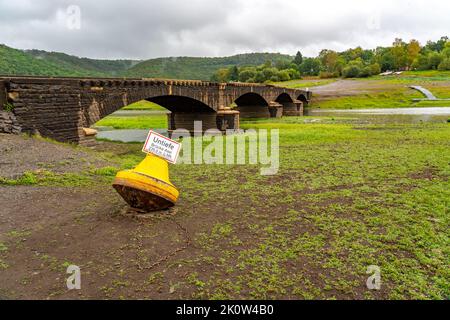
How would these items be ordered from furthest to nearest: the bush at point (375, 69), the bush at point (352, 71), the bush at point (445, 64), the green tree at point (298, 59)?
the green tree at point (298, 59) < the bush at point (375, 69) < the bush at point (352, 71) < the bush at point (445, 64)

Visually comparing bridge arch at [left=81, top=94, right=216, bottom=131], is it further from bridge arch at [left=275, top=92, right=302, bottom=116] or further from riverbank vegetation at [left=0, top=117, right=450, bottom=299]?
bridge arch at [left=275, top=92, right=302, bottom=116]

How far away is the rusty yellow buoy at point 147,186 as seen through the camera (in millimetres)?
7008

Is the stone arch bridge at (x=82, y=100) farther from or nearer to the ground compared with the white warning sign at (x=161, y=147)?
farther from the ground

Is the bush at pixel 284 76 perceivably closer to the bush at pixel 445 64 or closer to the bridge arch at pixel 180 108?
the bush at pixel 445 64

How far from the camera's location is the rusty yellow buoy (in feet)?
23.0

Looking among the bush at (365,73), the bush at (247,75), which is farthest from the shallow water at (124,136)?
the bush at (247,75)

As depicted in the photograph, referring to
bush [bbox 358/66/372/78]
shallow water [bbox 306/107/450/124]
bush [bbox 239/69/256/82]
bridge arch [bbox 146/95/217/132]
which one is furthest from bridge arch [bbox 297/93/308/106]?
bush [bbox 239/69/256/82]

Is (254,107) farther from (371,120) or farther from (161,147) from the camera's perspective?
(161,147)

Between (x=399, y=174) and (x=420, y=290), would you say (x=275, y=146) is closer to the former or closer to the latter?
(x=399, y=174)

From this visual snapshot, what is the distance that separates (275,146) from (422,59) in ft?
410

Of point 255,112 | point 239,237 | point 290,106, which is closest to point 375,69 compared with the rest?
point 290,106

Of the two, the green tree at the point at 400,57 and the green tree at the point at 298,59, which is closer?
the green tree at the point at 400,57

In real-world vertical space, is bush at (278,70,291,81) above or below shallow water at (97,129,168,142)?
above
